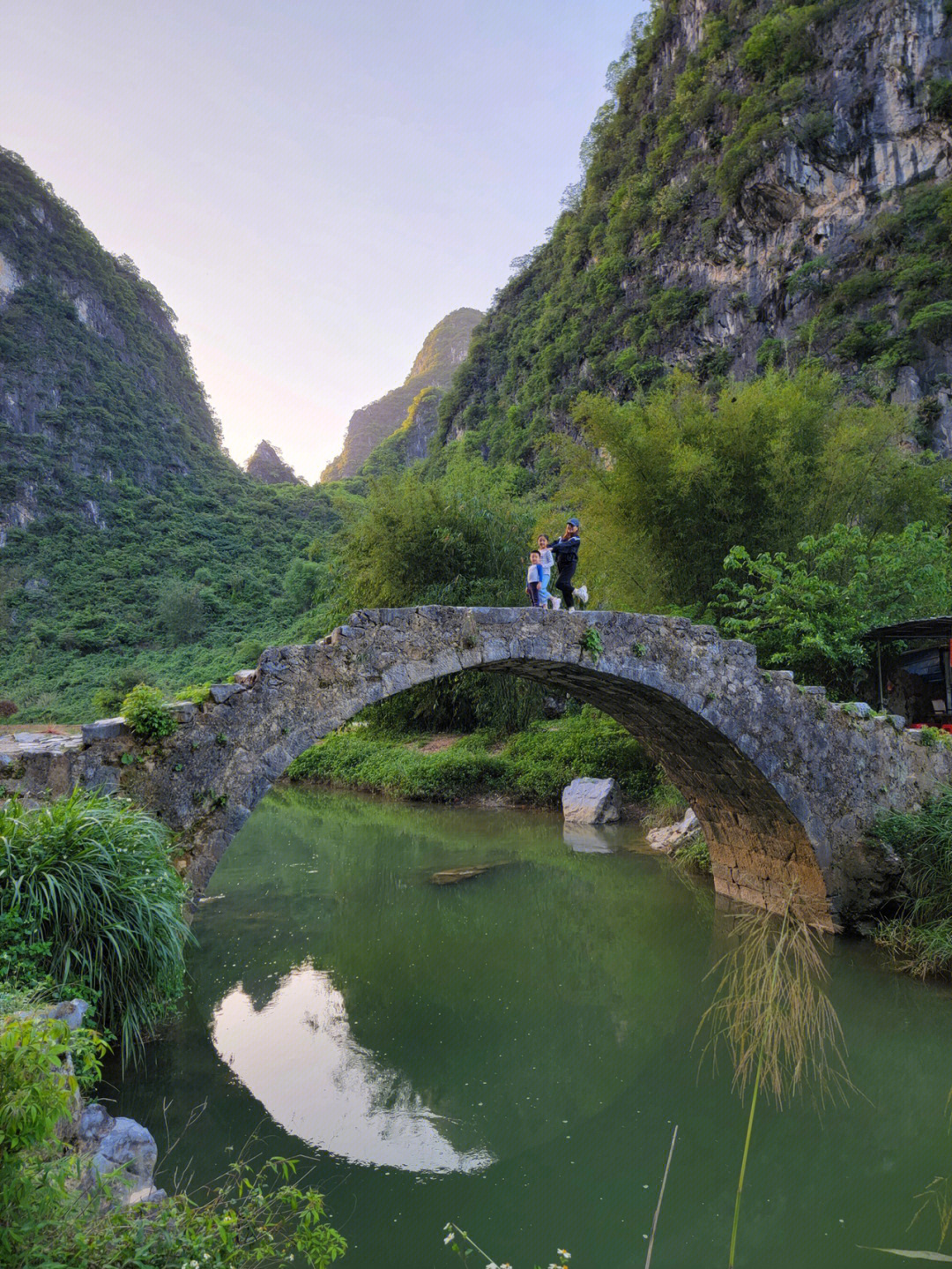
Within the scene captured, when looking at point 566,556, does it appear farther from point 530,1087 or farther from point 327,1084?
point 327,1084

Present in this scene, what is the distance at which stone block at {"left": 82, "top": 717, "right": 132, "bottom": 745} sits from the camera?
18.0 ft

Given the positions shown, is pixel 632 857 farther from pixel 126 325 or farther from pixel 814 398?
pixel 126 325

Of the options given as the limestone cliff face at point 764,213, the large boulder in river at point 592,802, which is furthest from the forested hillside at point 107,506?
→ the large boulder in river at point 592,802

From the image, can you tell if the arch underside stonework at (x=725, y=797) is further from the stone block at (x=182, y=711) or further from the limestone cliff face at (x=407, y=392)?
the limestone cliff face at (x=407, y=392)

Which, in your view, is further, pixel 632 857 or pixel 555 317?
pixel 555 317

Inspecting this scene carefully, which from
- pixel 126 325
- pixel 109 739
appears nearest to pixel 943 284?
pixel 109 739

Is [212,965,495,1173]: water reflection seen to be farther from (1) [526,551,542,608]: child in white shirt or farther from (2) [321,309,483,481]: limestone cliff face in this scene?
(2) [321,309,483,481]: limestone cliff face

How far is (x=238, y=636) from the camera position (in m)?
36.7

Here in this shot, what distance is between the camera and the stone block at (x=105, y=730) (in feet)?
18.0

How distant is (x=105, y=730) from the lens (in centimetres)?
554

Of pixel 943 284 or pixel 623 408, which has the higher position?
pixel 943 284

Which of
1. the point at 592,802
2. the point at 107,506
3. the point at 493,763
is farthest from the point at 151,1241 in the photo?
the point at 107,506

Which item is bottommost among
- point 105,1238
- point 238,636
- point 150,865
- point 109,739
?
point 105,1238

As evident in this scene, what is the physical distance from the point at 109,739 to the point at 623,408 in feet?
35.7
